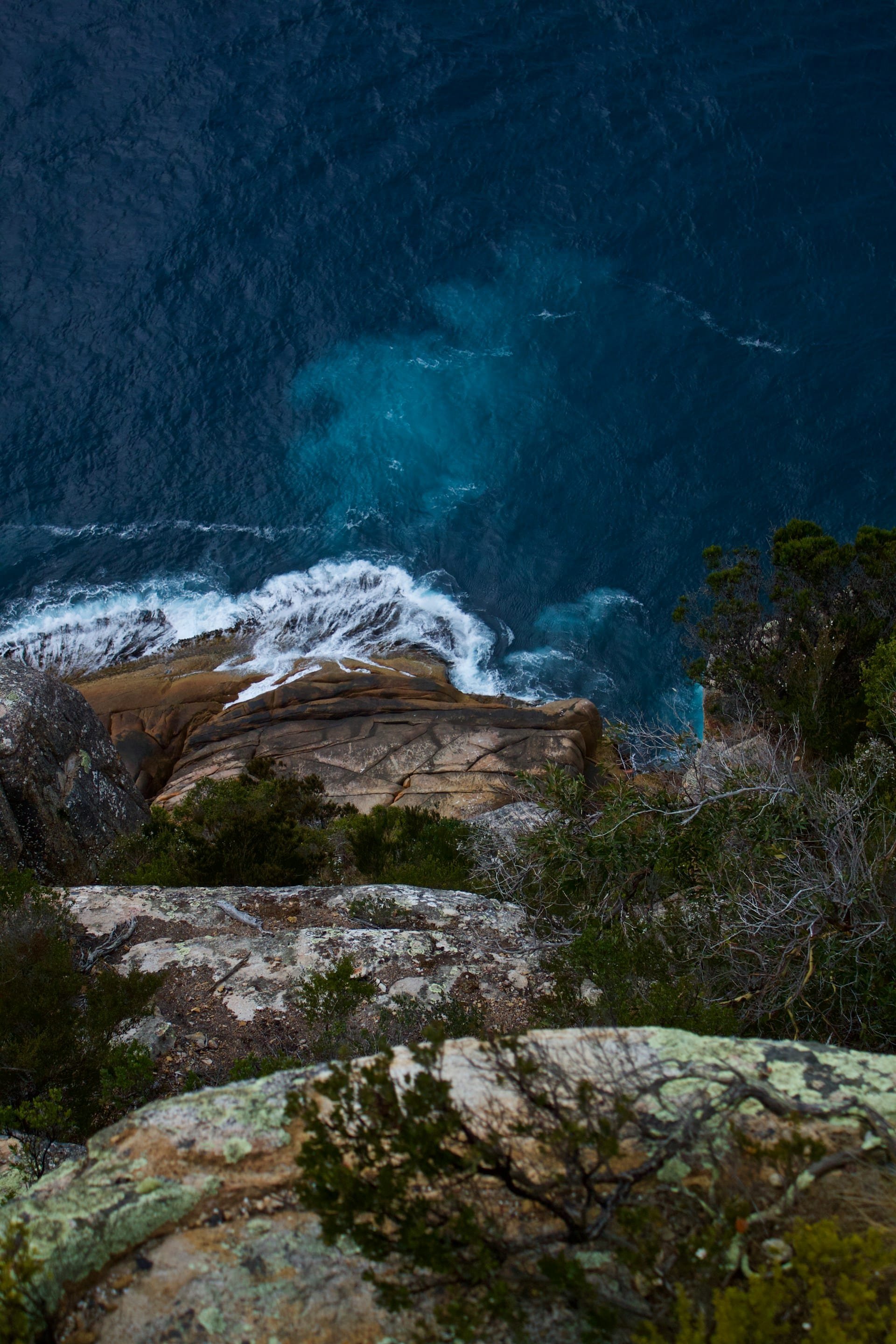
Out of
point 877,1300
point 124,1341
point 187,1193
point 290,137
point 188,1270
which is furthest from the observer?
point 290,137

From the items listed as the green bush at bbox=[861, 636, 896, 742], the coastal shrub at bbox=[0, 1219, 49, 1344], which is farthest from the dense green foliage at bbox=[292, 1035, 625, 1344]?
the green bush at bbox=[861, 636, 896, 742]

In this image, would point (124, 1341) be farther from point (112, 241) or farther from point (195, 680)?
point (112, 241)

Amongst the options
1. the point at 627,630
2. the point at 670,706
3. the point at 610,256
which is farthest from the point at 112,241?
the point at 670,706

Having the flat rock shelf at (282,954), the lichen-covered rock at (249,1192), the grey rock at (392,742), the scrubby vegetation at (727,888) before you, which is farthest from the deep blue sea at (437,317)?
the lichen-covered rock at (249,1192)

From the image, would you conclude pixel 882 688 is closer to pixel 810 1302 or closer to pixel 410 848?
pixel 410 848

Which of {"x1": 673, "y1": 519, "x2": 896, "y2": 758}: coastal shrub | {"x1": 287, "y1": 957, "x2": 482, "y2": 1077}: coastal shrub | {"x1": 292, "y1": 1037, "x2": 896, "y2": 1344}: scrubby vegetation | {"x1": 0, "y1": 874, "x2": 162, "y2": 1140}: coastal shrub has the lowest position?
{"x1": 673, "y1": 519, "x2": 896, "y2": 758}: coastal shrub

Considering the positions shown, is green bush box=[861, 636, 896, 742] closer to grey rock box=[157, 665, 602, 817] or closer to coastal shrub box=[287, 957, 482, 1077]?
coastal shrub box=[287, 957, 482, 1077]

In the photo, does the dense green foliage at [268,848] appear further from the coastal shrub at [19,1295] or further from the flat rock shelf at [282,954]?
the coastal shrub at [19,1295]
